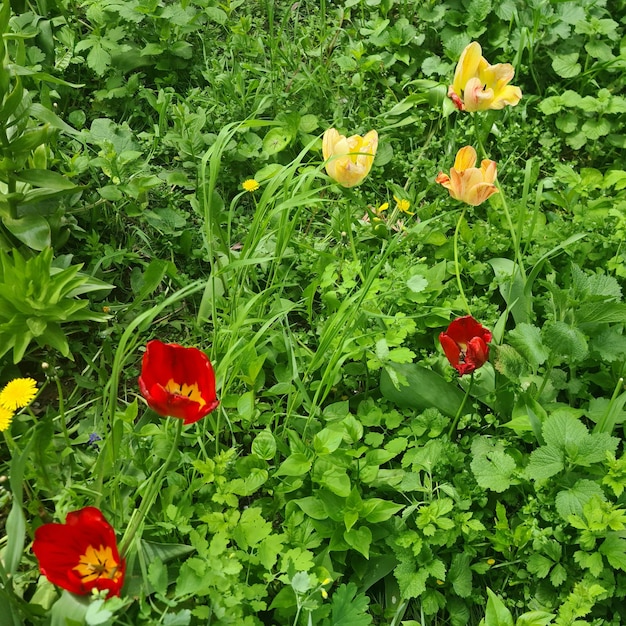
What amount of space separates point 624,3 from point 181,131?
164cm

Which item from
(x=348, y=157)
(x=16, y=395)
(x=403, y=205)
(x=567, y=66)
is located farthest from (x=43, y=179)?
(x=567, y=66)

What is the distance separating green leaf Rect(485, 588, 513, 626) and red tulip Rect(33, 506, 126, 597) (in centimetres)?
70

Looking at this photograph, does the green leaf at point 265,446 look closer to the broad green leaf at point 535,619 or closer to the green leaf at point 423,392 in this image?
the green leaf at point 423,392

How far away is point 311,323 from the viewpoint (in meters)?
1.83

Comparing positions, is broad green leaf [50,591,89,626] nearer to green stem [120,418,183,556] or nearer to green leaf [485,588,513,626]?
green stem [120,418,183,556]

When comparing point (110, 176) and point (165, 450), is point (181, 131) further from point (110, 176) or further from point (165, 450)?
point (165, 450)

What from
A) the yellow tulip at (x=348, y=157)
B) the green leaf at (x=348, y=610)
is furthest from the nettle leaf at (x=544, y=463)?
the yellow tulip at (x=348, y=157)

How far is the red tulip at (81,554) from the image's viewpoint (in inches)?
44.7

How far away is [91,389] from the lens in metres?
1.80

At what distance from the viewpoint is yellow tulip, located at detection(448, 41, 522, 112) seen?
181 centimetres

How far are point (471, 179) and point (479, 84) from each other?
11.9 inches

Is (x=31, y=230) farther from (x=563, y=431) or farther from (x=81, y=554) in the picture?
(x=563, y=431)

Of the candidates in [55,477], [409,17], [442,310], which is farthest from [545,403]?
[409,17]

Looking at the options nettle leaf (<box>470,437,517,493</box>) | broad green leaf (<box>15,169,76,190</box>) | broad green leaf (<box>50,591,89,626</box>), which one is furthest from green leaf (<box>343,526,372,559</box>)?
broad green leaf (<box>15,169,76,190</box>)
